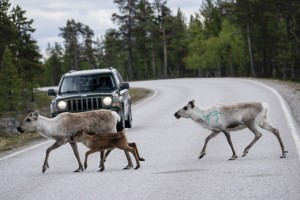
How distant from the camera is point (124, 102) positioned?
18.9 meters

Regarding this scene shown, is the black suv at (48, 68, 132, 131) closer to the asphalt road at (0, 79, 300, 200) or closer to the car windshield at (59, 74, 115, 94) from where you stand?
the car windshield at (59, 74, 115, 94)

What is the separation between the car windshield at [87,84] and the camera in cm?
1833

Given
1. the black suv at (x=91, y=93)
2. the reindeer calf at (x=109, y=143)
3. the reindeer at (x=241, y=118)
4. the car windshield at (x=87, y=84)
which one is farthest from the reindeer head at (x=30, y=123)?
the car windshield at (x=87, y=84)

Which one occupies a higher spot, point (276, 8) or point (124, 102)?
point (276, 8)

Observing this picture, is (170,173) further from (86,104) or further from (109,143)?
(86,104)

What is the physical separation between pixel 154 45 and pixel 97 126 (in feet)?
308

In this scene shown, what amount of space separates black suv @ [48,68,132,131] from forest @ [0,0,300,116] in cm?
3797

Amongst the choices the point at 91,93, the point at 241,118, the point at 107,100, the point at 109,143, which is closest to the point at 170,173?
the point at 109,143

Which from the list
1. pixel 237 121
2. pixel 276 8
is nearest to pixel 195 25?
pixel 276 8

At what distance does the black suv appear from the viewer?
1742 cm

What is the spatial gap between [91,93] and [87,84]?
0.72 m

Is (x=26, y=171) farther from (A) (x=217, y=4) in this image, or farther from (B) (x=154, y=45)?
(A) (x=217, y=4)

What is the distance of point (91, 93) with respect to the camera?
17.8 m

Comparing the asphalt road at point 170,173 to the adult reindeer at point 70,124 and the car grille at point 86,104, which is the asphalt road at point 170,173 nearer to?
the adult reindeer at point 70,124
